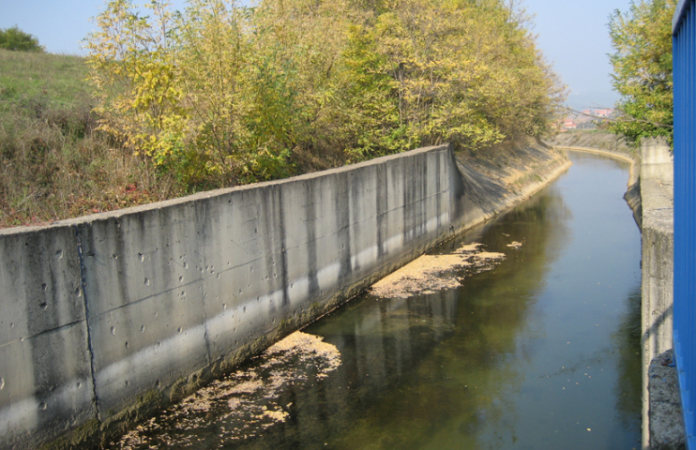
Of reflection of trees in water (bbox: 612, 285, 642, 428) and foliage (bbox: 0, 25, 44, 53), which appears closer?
reflection of trees in water (bbox: 612, 285, 642, 428)

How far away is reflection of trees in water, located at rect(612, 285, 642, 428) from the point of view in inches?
333

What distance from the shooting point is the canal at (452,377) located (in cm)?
783

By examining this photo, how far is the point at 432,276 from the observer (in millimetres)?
15359

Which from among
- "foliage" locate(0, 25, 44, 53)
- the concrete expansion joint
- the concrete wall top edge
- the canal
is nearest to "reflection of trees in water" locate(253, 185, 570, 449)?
the canal

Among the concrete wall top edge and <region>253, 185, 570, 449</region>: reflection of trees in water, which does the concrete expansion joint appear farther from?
<region>253, 185, 570, 449</region>: reflection of trees in water

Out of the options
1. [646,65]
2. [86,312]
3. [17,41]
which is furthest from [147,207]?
[17,41]

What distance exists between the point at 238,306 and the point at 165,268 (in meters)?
1.81

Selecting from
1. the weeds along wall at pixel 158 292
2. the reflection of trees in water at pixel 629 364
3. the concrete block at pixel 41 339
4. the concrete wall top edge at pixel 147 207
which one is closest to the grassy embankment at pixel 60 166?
the concrete wall top edge at pixel 147 207

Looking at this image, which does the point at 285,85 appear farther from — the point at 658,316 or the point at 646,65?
the point at 646,65

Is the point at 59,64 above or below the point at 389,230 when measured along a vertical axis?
above

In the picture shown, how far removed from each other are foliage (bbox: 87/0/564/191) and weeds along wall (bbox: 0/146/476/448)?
2108mm

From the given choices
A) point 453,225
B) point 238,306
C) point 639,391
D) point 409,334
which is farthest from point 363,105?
point 639,391

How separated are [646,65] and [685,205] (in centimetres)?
1578

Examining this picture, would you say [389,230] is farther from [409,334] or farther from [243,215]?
[243,215]
